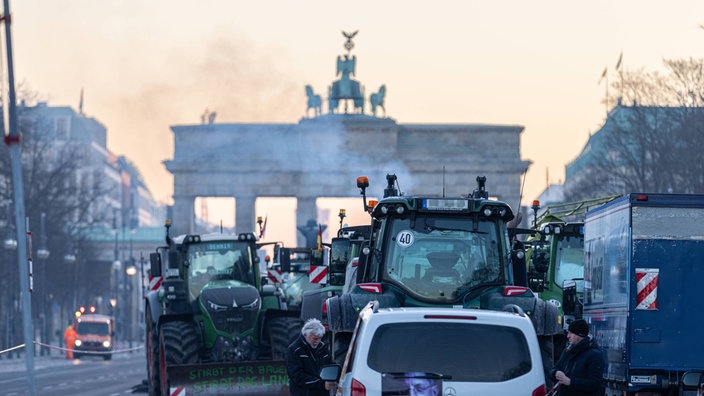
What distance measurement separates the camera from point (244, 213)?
4567 inches

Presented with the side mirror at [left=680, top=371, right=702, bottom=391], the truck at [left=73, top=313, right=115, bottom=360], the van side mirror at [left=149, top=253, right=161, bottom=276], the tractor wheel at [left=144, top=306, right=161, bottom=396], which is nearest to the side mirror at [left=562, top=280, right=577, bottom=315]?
the side mirror at [left=680, top=371, right=702, bottom=391]

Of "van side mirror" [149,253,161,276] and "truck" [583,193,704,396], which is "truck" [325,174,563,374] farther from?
"van side mirror" [149,253,161,276]

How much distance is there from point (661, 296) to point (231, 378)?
692 cm

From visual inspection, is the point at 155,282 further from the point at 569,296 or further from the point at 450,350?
the point at 450,350

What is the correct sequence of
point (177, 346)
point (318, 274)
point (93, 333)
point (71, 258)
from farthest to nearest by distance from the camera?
point (93, 333)
point (71, 258)
point (318, 274)
point (177, 346)

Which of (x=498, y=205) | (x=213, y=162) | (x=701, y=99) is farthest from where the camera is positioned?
(x=213, y=162)

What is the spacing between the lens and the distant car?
43.2ft

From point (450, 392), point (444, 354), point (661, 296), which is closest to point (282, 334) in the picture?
point (661, 296)

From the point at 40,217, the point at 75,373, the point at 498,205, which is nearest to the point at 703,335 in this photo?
the point at 498,205

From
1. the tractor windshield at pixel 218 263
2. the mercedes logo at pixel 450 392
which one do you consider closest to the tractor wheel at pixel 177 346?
the tractor windshield at pixel 218 263

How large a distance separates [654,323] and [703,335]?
54cm

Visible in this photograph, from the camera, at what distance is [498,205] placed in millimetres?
19000

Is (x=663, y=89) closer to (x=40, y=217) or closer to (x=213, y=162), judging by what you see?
(x=40, y=217)

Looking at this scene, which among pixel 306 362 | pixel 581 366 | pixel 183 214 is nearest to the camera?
pixel 581 366
